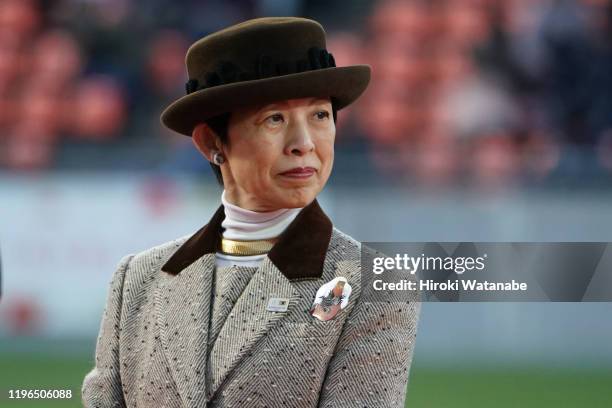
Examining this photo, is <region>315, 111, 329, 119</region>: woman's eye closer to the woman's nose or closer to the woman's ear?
the woman's nose

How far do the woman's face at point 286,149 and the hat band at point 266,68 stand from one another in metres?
0.04

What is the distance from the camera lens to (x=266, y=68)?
1.55 m

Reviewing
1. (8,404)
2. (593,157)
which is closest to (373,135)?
(593,157)

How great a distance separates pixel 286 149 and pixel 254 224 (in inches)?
4.8

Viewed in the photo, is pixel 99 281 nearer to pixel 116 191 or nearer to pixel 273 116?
pixel 116 191

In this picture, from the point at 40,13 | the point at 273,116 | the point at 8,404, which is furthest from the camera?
the point at 40,13

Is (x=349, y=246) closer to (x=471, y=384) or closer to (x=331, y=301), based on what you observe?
(x=331, y=301)

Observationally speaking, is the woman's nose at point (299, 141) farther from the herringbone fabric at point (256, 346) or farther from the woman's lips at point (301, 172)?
the herringbone fabric at point (256, 346)

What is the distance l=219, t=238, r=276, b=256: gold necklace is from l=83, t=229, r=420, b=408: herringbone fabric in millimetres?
32

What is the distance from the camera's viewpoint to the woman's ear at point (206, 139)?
64.0 inches

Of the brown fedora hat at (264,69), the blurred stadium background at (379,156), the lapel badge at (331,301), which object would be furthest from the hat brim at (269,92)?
the blurred stadium background at (379,156)

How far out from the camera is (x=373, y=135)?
126 inches

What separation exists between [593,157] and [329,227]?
1.77 metres

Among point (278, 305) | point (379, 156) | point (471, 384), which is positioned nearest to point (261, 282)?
point (278, 305)
